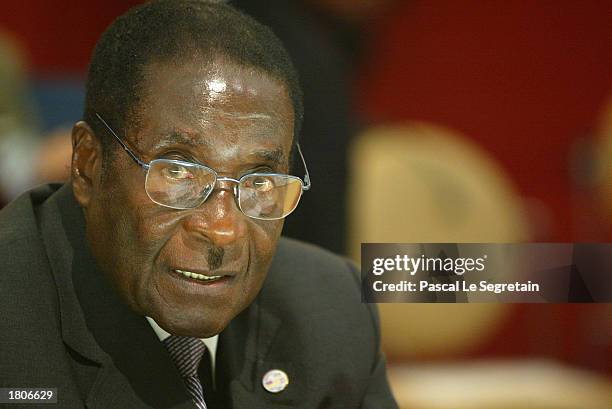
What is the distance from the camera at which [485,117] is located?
2486 mm

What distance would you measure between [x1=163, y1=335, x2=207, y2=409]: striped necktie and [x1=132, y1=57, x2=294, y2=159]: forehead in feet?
1.26

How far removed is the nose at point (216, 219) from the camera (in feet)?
4.38

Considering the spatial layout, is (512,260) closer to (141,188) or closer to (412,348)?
(412,348)

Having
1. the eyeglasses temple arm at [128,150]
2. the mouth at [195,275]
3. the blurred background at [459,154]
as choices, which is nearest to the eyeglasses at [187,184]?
the eyeglasses temple arm at [128,150]

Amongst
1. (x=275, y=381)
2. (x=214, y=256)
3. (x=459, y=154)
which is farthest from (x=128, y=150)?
(x=459, y=154)

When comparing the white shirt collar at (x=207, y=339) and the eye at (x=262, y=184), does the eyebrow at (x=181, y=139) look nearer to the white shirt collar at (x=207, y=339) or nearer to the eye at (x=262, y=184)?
the eye at (x=262, y=184)

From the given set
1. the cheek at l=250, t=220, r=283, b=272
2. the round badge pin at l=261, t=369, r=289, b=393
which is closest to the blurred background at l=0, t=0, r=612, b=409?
the round badge pin at l=261, t=369, r=289, b=393

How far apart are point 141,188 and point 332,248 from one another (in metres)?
0.81

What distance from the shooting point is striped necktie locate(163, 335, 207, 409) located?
1495 mm

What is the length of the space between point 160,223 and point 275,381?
0.43 metres

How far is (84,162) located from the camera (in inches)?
57.7

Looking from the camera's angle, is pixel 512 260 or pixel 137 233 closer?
pixel 137 233

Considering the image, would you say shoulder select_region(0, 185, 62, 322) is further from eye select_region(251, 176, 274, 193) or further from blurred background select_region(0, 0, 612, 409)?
blurred background select_region(0, 0, 612, 409)

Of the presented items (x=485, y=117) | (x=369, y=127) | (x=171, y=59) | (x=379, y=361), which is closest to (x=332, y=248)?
(x=379, y=361)
